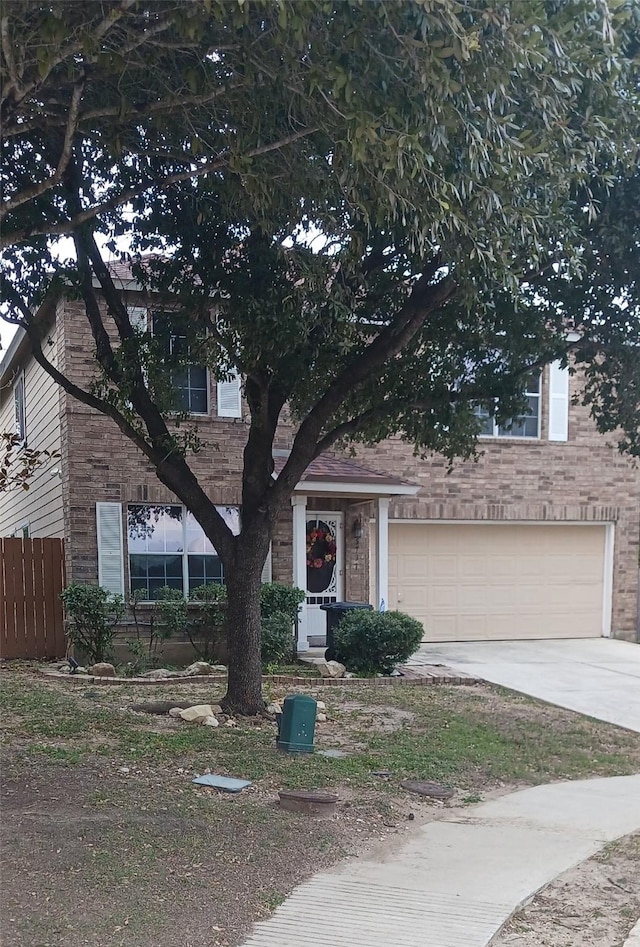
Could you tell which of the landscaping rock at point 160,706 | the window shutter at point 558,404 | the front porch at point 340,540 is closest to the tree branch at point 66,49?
the landscaping rock at point 160,706

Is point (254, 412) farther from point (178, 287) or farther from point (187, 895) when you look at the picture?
point (187, 895)

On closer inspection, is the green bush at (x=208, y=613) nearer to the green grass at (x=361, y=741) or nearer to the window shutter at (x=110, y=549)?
the window shutter at (x=110, y=549)

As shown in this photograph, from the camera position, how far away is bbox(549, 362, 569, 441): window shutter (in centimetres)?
1596

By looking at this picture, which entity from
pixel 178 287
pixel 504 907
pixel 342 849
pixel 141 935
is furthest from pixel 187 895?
pixel 178 287

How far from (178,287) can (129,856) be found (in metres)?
5.53

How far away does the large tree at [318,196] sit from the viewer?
16.1 feet

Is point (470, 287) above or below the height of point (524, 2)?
below

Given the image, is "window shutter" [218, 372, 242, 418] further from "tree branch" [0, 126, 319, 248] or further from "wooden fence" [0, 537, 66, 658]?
"tree branch" [0, 126, 319, 248]

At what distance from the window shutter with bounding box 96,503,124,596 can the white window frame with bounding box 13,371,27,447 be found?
13.2 ft

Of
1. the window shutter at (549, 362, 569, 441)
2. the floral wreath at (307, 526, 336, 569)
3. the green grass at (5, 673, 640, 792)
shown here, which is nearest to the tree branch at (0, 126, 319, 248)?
the green grass at (5, 673, 640, 792)

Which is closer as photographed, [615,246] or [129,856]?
[129,856]

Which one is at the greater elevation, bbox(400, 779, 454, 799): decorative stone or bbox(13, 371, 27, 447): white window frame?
bbox(13, 371, 27, 447): white window frame

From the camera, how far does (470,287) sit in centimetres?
714

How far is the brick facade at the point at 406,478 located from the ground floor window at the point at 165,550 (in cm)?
28
